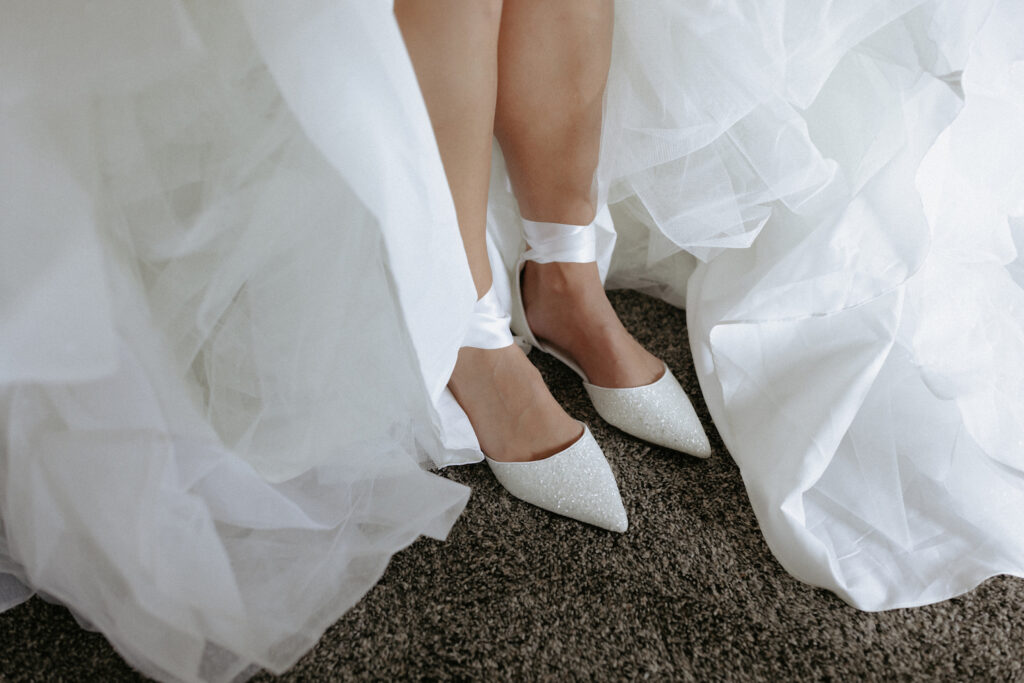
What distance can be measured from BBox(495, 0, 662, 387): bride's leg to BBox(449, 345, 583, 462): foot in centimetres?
9

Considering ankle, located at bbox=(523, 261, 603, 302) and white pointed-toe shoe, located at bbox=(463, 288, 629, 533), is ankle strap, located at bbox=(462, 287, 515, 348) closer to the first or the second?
white pointed-toe shoe, located at bbox=(463, 288, 629, 533)

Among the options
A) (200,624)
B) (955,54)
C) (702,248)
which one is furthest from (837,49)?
(200,624)

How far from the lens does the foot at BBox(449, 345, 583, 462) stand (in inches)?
27.7

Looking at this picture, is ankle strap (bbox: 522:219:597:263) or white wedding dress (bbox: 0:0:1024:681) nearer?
white wedding dress (bbox: 0:0:1024:681)

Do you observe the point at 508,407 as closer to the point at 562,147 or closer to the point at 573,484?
the point at 573,484

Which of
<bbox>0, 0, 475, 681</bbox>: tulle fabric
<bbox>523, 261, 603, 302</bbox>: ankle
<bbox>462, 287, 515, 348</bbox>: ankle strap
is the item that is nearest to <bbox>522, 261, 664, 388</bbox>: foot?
<bbox>523, 261, 603, 302</bbox>: ankle

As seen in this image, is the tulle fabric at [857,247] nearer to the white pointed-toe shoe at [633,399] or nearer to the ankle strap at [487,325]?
the white pointed-toe shoe at [633,399]

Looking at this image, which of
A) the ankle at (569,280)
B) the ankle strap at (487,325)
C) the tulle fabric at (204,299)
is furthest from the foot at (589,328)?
the tulle fabric at (204,299)

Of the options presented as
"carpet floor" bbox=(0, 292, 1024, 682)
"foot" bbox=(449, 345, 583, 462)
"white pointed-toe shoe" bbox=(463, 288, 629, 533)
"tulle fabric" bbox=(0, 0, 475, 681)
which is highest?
"tulle fabric" bbox=(0, 0, 475, 681)

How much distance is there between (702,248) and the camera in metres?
0.74

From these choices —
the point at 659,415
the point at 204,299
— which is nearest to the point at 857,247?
the point at 659,415

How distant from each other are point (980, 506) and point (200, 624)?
0.62m

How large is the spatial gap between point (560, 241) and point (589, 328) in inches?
3.8

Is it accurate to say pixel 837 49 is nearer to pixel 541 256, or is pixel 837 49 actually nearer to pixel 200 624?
pixel 541 256
